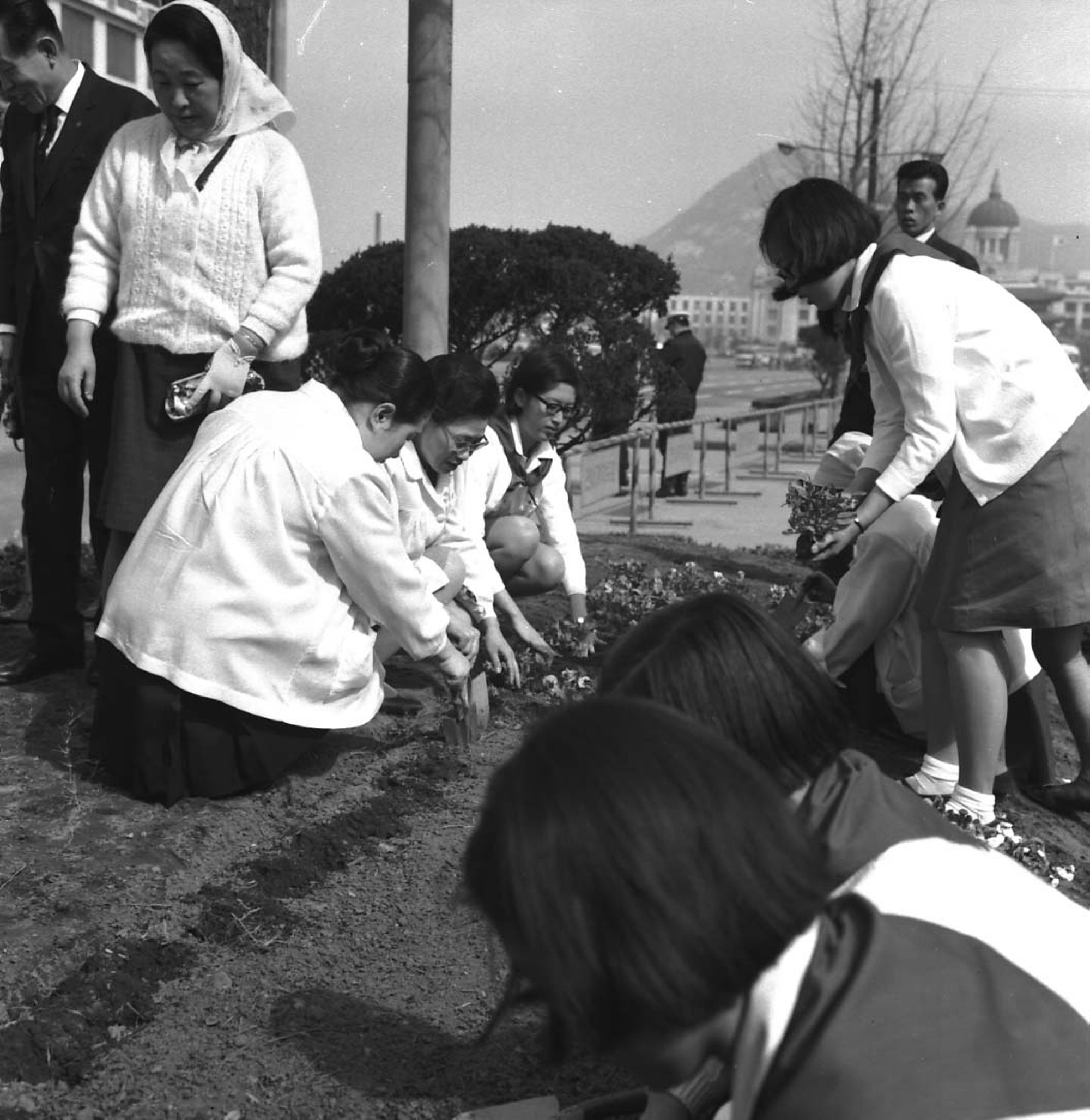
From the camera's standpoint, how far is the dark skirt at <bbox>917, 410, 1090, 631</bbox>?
363 centimetres

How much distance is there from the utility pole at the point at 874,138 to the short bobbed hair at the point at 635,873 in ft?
60.1

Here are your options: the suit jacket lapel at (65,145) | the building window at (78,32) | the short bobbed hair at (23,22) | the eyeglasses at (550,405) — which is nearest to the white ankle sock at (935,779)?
the eyeglasses at (550,405)

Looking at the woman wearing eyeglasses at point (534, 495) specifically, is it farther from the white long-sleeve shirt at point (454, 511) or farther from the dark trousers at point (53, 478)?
the dark trousers at point (53, 478)

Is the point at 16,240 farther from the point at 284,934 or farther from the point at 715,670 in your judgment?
the point at 715,670

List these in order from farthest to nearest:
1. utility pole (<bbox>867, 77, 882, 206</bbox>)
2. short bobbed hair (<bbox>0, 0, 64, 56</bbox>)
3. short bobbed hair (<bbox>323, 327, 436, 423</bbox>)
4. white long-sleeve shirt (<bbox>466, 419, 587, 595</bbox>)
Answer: utility pole (<bbox>867, 77, 882, 206</bbox>) → white long-sleeve shirt (<bbox>466, 419, 587, 595</bbox>) → short bobbed hair (<bbox>0, 0, 64, 56</bbox>) → short bobbed hair (<bbox>323, 327, 436, 423</bbox>)

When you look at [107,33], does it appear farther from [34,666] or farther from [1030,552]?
[1030,552]

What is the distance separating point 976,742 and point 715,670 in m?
1.98

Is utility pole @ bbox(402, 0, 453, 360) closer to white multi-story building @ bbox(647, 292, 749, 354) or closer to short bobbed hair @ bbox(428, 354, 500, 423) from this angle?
short bobbed hair @ bbox(428, 354, 500, 423)

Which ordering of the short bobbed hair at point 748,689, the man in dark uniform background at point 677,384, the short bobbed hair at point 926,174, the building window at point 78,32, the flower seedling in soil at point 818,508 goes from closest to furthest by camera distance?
the short bobbed hair at point 748,689 → the flower seedling in soil at point 818,508 → the short bobbed hair at point 926,174 → the man in dark uniform background at point 677,384 → the building window at point 78,32

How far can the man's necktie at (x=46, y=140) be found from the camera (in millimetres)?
4512

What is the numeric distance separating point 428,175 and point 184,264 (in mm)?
1583

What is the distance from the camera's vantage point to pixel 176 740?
3.73 meters

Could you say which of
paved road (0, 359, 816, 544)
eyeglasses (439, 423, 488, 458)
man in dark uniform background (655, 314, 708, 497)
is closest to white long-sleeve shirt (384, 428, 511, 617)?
eyeglasses (439, 423, 488, 458)

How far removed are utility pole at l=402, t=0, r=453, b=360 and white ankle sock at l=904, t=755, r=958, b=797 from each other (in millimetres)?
2562
